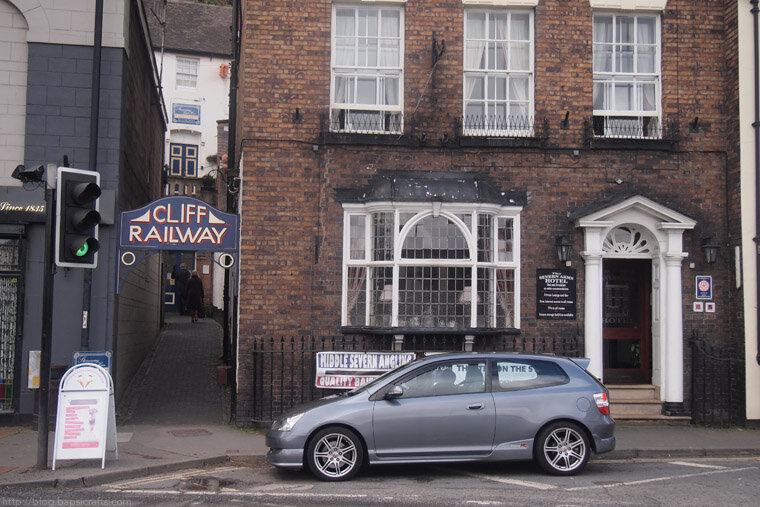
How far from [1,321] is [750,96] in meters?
12.2

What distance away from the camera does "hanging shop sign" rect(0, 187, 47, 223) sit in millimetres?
11539

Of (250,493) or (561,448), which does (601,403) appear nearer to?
(561,448)

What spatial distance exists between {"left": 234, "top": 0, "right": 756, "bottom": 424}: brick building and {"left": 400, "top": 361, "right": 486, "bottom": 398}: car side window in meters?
2.99

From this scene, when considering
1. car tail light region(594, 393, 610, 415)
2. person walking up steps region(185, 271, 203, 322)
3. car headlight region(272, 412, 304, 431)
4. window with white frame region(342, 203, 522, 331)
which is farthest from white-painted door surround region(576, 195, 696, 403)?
person walking up steps region(185, 271, 203, 322)

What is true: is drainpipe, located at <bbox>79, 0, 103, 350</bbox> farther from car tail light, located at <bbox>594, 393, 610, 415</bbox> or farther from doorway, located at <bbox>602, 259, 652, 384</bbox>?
doorway, located at <bbox>602, 259, 652, 384</bbox>

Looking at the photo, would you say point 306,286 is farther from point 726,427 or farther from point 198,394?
point 726,427

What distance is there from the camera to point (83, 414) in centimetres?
904

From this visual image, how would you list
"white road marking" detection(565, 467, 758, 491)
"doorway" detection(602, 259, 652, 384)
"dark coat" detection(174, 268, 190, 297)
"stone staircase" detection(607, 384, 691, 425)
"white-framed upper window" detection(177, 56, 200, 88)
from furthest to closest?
"white-framed upper window" detection(177, 56, 200, 88)
"dark coat" detection(174, 268, 190, 297)
"doorway" detection(602, 259, 652, 384)
"stone staircase" detection(607, 384, 691, 425)
"white road marking" detection(565, 467, 758, 491)

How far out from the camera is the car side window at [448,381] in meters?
9.00

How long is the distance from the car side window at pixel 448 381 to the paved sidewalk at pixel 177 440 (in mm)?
2436

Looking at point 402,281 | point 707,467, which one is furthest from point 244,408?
point 707,467

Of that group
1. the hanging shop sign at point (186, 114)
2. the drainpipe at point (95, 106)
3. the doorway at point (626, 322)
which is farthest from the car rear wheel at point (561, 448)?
the hanging shop sign at point (186, 114)

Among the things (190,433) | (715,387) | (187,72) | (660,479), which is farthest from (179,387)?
(187,72)

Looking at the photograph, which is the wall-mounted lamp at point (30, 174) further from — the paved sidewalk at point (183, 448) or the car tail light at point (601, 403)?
the car tail light at point (601, 403)
